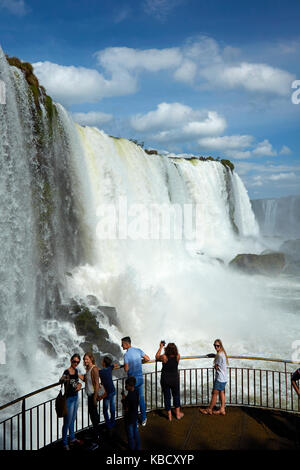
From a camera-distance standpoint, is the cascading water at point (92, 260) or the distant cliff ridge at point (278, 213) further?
the distant cliff ridge at point (278, 213)

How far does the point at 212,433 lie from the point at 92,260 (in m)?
12.9

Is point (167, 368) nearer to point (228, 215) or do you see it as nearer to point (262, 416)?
point (262, 416)

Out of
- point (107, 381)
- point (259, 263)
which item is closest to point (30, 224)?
point (107, 381)

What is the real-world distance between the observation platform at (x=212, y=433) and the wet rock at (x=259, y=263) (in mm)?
23285

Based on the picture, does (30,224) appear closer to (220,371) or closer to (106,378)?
(106,378)

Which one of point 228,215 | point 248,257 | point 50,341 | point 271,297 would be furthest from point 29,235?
point 228,215

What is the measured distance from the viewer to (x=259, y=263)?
30.7 metres

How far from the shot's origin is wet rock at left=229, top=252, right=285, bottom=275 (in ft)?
97.8

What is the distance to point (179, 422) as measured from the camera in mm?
6621

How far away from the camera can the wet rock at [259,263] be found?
29797 mm

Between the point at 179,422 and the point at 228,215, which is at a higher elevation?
the point at 228,215

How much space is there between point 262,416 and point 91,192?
13.9 m

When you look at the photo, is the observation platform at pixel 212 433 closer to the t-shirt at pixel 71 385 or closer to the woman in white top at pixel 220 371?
the woman in white top at pixel 220 371

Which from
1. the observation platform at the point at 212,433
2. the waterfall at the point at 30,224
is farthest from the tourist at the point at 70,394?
the waterfall at the point at 30,224
